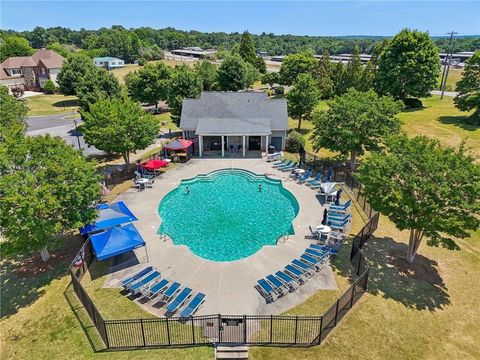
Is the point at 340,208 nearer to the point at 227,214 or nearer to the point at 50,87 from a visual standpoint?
the point at 227,214

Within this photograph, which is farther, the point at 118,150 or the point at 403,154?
the point at 118,150

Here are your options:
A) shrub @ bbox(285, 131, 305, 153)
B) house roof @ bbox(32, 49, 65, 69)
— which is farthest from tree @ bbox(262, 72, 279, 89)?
house roof @ bbox(32, 49, 65, 69)

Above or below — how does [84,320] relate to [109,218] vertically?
below

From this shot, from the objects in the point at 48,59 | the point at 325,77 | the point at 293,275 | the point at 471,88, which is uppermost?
the point at 48,59

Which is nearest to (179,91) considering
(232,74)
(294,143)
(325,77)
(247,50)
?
(294,143)

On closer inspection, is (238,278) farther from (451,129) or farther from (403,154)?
(451,129)

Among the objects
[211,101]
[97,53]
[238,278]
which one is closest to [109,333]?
[238,278]
